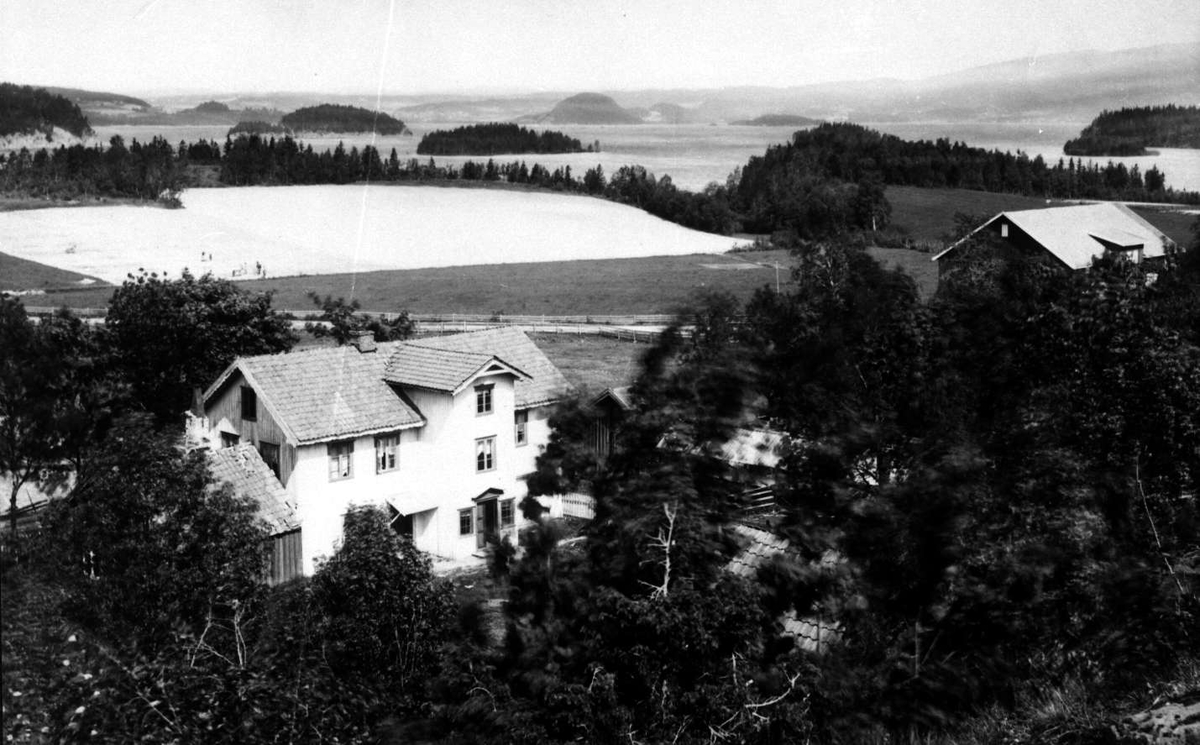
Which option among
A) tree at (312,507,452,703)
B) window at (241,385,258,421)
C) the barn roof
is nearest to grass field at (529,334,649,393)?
the barn roof

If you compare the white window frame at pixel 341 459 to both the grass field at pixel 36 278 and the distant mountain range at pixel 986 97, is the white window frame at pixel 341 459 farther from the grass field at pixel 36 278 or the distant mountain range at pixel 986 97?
the grass field at pixel 36 278

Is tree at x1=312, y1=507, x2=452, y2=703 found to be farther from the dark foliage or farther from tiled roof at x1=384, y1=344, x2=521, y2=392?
the dark foliage

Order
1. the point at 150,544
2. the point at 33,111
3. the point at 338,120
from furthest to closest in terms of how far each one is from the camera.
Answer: the point at 338,120, the point at 33,111, the point at 150,544

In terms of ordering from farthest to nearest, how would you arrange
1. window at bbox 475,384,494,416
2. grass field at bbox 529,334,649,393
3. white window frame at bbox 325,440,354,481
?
grass field at bbox 529,334,649,393 < window at bbox 475,384,494,416 < white window frame at bbox 325,440,354,481

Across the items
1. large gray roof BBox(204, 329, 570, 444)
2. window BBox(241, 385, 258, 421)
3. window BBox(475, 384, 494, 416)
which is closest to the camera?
large gray roof BBox(204, 329, 570, 444)

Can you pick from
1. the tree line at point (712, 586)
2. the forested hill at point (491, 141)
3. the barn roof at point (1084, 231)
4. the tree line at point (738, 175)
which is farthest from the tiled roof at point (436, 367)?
the forested hill at point (491, 141)

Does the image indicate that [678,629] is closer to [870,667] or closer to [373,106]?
[870,667]

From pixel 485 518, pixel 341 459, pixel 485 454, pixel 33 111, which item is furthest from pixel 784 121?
pixel 33 111

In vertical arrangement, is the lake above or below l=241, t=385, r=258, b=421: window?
above

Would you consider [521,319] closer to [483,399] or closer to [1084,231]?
[1084,231]
